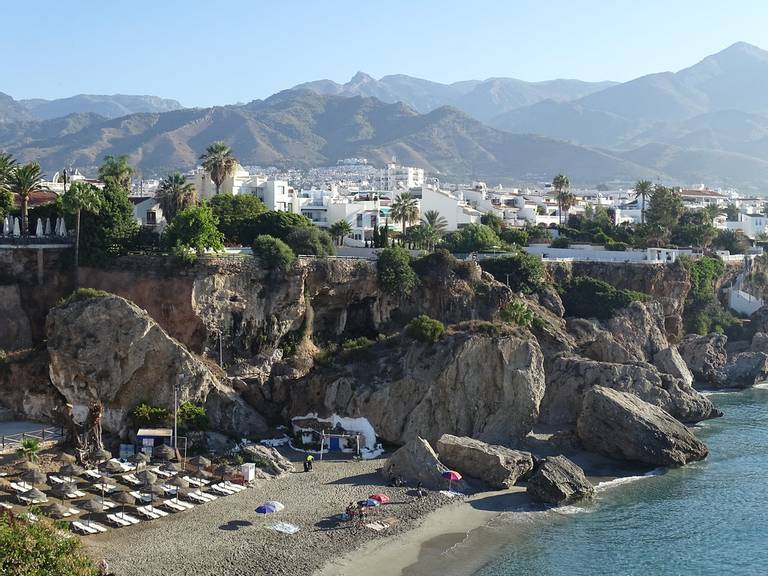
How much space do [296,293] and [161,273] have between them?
796 centimetres

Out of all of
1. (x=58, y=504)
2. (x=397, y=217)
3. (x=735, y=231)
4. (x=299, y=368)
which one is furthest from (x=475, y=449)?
(x=735, y=231)

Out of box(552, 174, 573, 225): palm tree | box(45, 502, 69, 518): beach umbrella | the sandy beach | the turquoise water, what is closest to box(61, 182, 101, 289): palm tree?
the sandy beach

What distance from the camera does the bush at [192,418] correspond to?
45.4 meters

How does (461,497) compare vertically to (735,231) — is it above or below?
below

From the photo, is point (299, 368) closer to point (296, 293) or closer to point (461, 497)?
point (296, 293)

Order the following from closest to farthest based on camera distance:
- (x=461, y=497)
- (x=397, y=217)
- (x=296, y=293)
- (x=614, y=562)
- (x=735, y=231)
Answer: (x=614, y=562)
(x=461, y=497)
(x=296, y=293)
(x=397, y=217)
(x=735, y=231)

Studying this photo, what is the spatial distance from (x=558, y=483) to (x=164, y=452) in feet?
56.6

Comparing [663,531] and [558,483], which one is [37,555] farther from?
[663,531]

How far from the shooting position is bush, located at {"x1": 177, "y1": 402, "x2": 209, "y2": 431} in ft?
149

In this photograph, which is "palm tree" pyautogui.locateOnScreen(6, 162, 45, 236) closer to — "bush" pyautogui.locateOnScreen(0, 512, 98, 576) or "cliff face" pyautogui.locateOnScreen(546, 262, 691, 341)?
"bush" pyautogui.locateOnScreen(0, 512, 98, 576)

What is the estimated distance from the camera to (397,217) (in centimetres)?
7838

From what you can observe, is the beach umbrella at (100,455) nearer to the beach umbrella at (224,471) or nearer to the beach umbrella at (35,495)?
the beach umbrella at (224,471)

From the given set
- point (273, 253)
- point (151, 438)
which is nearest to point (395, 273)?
point (273, 253)

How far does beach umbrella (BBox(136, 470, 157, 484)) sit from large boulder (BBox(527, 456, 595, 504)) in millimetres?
15585
